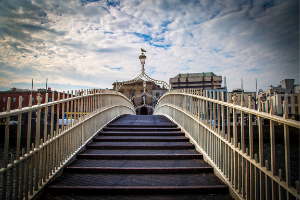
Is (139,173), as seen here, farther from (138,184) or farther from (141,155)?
(141,155)

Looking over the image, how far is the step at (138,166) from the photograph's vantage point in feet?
12.5

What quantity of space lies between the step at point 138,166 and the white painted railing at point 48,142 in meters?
0.39

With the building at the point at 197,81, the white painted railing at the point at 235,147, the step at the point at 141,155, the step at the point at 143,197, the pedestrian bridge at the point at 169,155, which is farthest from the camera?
the building at the point at 197,81

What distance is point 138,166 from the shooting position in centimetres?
395

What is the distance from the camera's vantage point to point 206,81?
Answer: 199 feet

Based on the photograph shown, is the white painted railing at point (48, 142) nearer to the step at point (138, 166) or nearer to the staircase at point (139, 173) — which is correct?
the staircase at point (139, 173)

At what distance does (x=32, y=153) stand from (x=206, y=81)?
62055 mm

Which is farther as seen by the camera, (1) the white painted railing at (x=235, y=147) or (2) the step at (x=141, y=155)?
(2) the step at (x=141, y=155)

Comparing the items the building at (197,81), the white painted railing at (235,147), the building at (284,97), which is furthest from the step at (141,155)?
the building at (197,81)

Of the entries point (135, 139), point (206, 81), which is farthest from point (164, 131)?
point (206, 81)

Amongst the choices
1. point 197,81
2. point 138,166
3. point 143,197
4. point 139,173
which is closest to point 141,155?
point 138,166

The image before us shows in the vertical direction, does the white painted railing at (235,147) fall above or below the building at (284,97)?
below

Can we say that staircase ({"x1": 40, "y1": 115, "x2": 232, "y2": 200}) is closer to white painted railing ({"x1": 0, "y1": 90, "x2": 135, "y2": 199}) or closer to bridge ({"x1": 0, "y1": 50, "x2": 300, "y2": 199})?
bridge ({"x1": 0, "y1": 50, "x2": 300, "y2": 199})

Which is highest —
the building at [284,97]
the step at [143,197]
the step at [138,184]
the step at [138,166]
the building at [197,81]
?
the building at [197,81]
